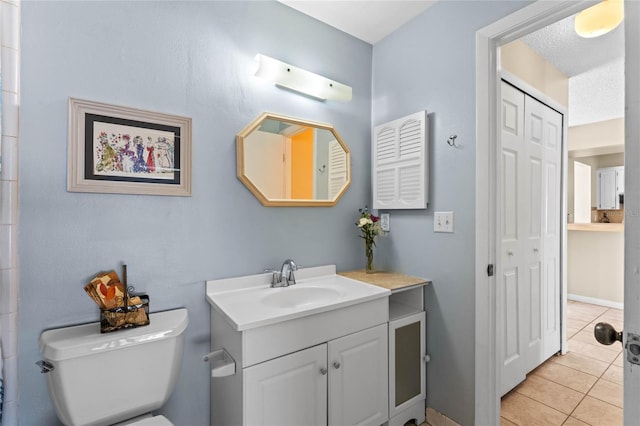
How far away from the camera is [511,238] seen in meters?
1.94

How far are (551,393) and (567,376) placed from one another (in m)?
0.33

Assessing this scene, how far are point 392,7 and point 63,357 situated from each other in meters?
2.23

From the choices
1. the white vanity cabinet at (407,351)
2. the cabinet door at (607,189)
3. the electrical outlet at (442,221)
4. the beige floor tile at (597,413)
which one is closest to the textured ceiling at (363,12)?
the electrical outlet at (442,221)

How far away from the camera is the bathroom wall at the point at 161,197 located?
1124 mm

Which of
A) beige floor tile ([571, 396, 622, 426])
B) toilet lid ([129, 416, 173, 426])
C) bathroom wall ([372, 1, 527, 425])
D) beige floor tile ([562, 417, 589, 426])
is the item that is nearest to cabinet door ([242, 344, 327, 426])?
toilet lid ([129, 416, 173, 426])

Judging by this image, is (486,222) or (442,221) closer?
(486,222)

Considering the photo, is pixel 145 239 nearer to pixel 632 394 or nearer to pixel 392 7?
pixel 632 394

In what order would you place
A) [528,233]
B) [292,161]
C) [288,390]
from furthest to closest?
[528,233]
[292,161]
[288,390]

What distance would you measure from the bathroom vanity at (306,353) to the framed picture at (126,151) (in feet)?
1.85

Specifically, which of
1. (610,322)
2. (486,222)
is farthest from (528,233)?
(610,322)

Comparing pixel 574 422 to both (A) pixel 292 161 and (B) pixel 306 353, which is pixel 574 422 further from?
(A) pixel 292 161

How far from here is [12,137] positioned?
42.7 inches

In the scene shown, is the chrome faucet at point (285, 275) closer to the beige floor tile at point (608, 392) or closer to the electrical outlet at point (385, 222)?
the electrical outlet at point (385, 222)

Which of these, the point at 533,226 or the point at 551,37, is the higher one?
the point at 551,37
